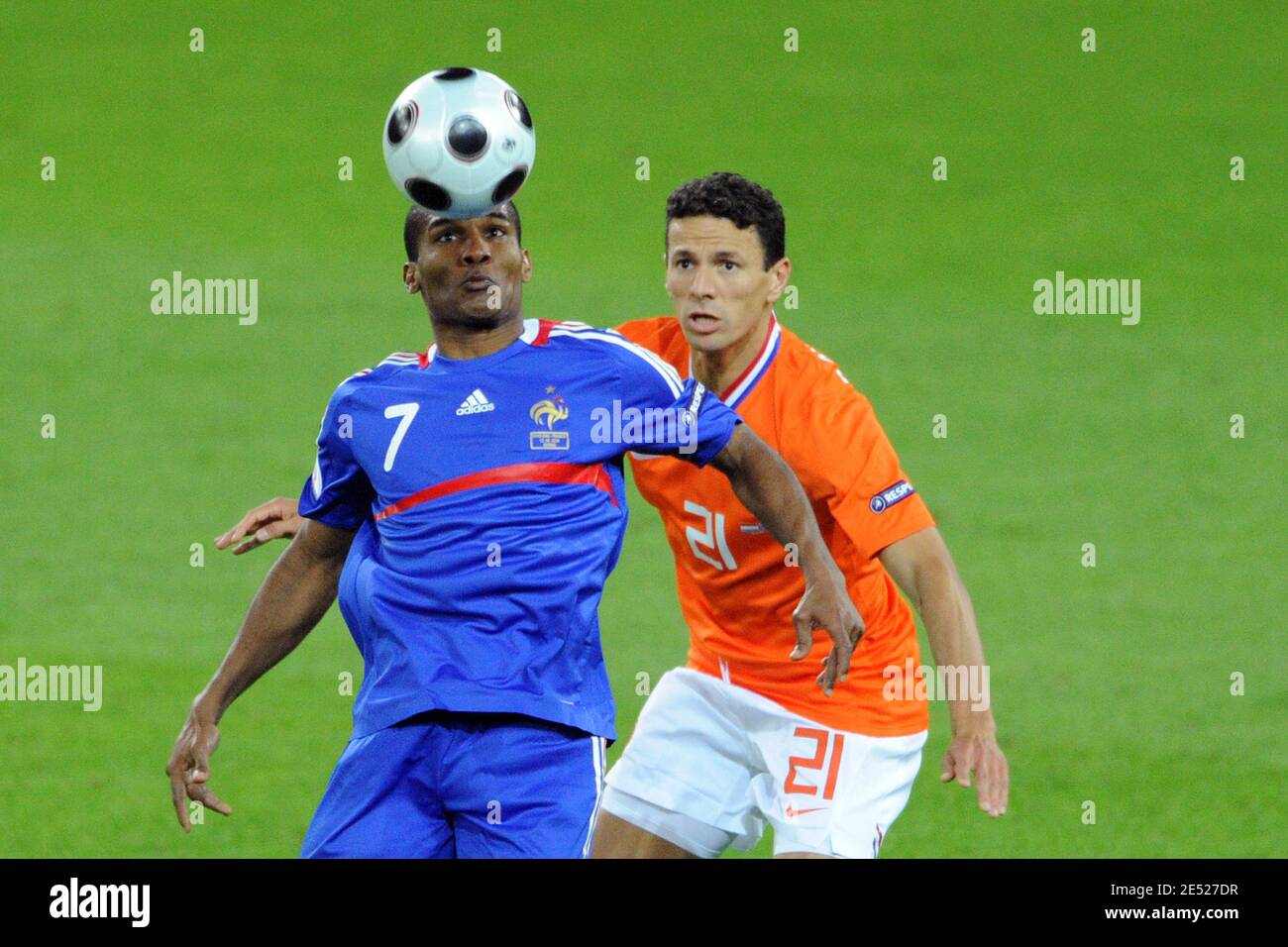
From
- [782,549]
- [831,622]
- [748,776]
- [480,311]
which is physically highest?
[480,311]

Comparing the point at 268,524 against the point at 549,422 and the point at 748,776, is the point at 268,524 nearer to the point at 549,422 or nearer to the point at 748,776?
the point at 549,422

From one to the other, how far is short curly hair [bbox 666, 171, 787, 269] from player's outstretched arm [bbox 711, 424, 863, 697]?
1345mm

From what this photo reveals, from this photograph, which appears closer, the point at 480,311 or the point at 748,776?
the point at 480,311

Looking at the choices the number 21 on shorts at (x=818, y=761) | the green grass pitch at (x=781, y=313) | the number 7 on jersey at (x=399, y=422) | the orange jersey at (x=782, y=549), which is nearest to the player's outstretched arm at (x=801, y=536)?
the orange jersey at (x=782, y=549)

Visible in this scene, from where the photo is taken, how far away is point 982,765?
627 cm

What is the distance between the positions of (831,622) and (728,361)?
1.66 metres

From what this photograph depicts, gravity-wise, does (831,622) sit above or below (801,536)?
below

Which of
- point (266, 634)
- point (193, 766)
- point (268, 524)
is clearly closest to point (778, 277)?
point (268, 524)

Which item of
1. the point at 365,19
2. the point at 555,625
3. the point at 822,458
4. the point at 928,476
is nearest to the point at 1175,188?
the point at 928,476

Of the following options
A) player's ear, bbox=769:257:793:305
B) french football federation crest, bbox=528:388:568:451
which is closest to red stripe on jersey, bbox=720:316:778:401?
player's ear, bbox=769:257:793:305

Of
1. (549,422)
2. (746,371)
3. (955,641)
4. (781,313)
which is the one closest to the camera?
(549,422)

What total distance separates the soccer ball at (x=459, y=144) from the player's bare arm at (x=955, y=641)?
171 centimetres

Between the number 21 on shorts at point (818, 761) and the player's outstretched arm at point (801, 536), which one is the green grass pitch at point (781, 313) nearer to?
the number 21 on shorts at point (818, 761)
